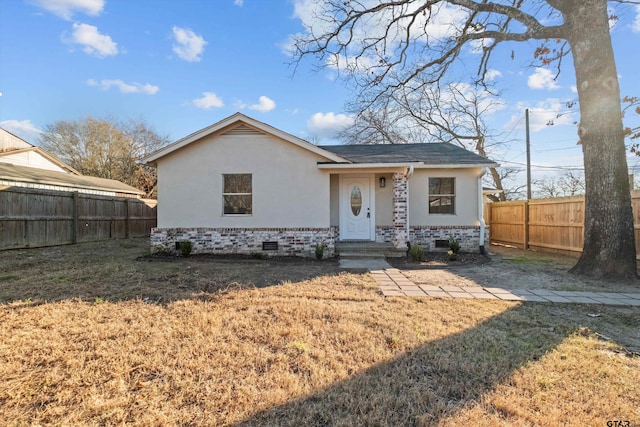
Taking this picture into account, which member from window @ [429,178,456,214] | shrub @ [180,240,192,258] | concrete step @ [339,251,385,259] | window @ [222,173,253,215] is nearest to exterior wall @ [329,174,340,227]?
concrete step @ [339,251,385,259]

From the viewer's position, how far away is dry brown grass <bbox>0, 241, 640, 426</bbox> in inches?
85.9

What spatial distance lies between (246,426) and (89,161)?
98.7 ft

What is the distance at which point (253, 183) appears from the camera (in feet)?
31.2

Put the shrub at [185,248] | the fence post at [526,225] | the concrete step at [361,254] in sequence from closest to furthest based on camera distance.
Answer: the shrub at [185,248]
the concrete step at [361,254]
the fence post at [526,225]

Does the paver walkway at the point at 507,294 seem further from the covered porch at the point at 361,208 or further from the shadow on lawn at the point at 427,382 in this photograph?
the covered porch at the point at 361,208

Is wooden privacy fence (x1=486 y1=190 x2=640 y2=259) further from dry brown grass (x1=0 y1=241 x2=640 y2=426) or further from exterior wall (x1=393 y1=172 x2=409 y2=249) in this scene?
dry brown grass (x1=0 y1=241 x2=640 y2=426)

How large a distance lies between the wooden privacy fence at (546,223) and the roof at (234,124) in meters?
7.35

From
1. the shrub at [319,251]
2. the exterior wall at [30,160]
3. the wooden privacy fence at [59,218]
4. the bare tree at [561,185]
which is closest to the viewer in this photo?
the shrub at [319,251]

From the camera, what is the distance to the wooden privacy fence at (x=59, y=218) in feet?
32.2

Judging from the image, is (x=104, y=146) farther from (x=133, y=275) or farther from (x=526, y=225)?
(x=526, y=225)

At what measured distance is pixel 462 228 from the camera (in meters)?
10.7

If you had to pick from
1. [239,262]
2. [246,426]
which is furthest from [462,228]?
[246,426]

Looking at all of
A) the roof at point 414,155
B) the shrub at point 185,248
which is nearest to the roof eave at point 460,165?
the roof at point 414,155

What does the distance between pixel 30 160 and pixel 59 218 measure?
496 inches
